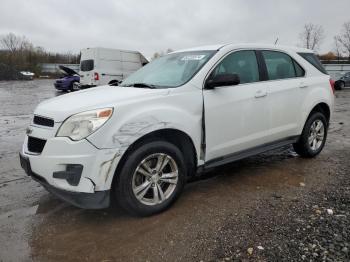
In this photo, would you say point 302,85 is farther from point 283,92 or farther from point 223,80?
point 223,80

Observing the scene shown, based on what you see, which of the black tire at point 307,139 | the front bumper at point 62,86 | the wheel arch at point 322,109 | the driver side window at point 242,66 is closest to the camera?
the driver side window at point 242,66

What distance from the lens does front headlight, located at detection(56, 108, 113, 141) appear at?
10.3ft

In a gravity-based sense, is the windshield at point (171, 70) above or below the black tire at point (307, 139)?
above

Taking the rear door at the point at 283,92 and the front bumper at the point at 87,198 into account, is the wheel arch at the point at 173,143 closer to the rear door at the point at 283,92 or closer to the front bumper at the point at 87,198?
the front bumper at the point at 87,198

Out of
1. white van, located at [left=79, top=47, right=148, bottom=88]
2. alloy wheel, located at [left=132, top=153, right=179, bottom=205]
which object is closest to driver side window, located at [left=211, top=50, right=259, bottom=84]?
alloy wheel, located at [left=132, top=153, right=179, bottom=205]

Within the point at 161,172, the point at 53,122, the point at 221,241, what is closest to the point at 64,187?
the point at 53,122

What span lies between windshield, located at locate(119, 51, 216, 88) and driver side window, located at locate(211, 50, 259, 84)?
0.21m

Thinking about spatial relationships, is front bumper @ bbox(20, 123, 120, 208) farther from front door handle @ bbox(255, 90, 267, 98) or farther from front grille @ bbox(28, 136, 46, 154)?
front door handle @ bbox(255, 90, 267, 98)

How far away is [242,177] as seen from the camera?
15.6 feet

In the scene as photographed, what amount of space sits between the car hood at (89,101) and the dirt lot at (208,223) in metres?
1.11

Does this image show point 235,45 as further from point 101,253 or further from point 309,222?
point 101,253

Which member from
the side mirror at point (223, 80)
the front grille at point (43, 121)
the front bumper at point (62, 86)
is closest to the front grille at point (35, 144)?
the front grille at point (43, 121)

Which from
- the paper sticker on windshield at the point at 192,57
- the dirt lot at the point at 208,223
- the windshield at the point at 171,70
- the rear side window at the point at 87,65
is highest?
the rear side window at the point at 87,65

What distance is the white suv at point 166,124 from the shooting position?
316cm
